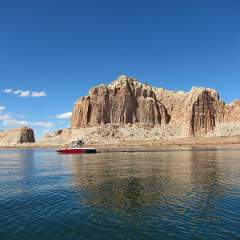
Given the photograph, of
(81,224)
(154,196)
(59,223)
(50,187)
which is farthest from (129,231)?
(50,187)

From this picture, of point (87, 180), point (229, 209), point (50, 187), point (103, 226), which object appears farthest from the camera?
point (87, 180)

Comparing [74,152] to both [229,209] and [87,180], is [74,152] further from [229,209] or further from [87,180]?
[229,209]

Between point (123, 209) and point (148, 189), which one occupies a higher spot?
point (148, 189)

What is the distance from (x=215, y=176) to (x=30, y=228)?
35.3 m

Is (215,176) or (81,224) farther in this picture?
(215,176)

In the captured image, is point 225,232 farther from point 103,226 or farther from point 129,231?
point 103,226

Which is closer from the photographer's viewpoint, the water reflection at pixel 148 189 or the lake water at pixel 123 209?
the lake water at pixel 123 209

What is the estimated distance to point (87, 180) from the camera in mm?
54094

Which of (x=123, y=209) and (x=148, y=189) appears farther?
(x=148, y=189)

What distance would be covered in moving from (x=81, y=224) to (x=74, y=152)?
12923 cm

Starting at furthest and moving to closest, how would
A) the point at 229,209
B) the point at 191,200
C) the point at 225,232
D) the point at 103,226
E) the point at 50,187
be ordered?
the point at 50,187 < the point at 191,200 < the point at 229,209 < the point at 103,226 < the point at 225,232

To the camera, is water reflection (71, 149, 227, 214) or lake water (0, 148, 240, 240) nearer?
lake water (0, 148, 240, 240)

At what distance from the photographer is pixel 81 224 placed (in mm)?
27828

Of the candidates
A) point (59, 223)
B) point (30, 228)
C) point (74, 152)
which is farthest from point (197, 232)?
point (74, 152)
